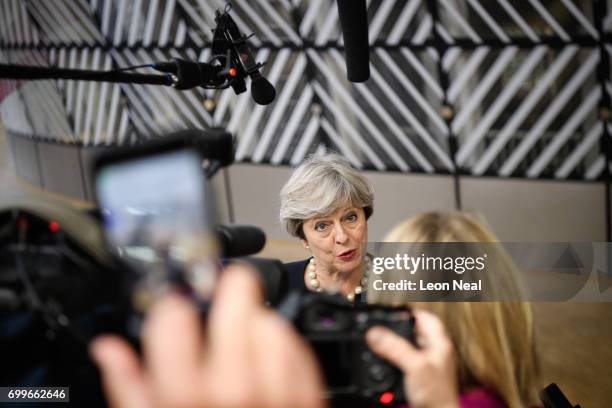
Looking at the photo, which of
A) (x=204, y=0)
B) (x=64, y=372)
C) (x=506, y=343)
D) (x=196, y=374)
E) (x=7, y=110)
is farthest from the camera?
(x=204, y=0)

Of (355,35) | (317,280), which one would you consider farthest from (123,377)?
(355,35)

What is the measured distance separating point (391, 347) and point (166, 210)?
12.5 inches

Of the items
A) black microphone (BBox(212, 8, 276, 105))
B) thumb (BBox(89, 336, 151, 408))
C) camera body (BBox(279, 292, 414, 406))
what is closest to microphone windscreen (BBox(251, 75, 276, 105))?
black microphone (BBox(212, 8, 276, 105))

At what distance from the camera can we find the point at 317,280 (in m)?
1.50

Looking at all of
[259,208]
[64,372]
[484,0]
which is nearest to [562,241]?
[484,0]

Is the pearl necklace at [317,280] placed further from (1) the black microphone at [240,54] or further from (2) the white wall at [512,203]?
(2) the white wall at [512,203]

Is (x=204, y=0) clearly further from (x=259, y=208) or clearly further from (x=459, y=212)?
(x=459, y=212)

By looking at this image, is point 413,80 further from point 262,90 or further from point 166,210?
point 166,210

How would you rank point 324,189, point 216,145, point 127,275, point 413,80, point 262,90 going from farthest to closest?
1. point 413,80
2. point 262,90
3. point 324,189
4. point 216,145
5. point 127,275

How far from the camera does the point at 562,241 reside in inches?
141

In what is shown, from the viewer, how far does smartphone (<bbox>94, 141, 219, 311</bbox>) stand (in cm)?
49

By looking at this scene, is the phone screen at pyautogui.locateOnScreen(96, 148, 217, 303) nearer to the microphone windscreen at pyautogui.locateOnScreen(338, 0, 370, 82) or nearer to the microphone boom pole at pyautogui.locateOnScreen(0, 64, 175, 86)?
the microphone boom pole at pyautogui.locateOnScreen(0, 64, 175, 86)

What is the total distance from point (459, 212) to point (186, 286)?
0.59 metres

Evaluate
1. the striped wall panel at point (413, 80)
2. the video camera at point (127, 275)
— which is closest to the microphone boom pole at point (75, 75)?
the video camera at point (127, 275)
